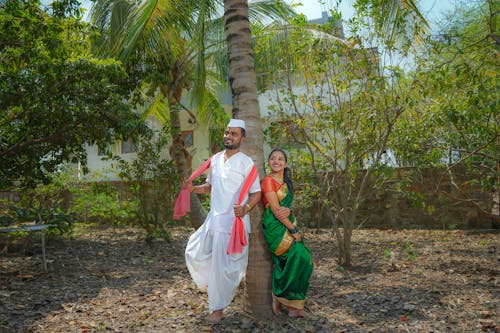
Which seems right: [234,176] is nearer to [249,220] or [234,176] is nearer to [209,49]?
[249,220]

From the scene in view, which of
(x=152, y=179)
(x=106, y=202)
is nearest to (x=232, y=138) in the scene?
(x=152, y=179)

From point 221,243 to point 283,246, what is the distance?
558 mm

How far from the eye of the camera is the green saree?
4.20 metres

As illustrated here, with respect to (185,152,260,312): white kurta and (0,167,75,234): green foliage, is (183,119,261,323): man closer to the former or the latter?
(185,152,260,312): white kurta

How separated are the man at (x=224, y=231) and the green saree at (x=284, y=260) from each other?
188 millimetres

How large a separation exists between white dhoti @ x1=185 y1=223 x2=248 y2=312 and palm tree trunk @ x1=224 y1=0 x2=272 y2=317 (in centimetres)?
20

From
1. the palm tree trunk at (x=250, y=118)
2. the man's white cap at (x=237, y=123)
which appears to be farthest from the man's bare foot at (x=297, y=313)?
the man's white cap at (x=237, y=123)

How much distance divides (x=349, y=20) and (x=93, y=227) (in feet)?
30.8

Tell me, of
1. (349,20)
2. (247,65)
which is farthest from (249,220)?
(349,20)

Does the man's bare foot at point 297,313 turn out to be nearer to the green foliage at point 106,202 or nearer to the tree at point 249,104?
the tree at point 249,104

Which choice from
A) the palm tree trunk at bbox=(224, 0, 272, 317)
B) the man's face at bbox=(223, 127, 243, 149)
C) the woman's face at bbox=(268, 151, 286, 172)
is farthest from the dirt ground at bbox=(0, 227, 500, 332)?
the man's face at bbox=(223, 127, 243, 149)

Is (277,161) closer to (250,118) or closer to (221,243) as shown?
(250,118)

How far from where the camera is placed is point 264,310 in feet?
14.2

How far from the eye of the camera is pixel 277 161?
4324mm
